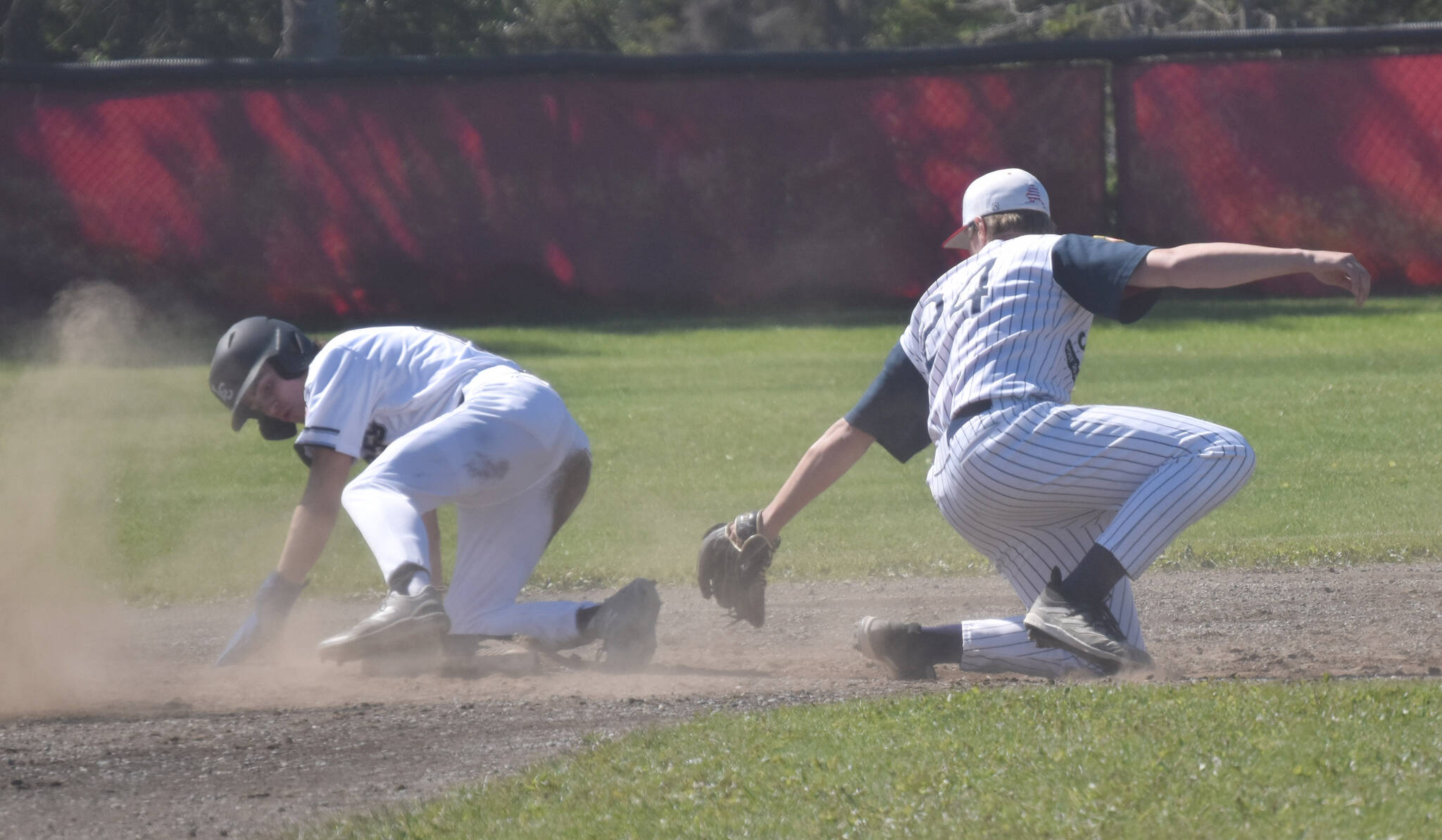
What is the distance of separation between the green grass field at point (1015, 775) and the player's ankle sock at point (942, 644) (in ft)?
2.13

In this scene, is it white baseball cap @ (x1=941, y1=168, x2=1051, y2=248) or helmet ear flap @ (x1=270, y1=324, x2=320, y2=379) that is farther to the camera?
helmet ear flap @ (x1=270, y1=324, x2=320, y2=379)

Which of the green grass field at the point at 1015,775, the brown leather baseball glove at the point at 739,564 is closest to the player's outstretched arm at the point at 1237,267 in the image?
the green grass field at the point at 1015,775

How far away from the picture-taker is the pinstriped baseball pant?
442cm


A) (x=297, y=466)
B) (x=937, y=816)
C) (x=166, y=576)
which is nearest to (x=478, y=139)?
(x=297, y=466)

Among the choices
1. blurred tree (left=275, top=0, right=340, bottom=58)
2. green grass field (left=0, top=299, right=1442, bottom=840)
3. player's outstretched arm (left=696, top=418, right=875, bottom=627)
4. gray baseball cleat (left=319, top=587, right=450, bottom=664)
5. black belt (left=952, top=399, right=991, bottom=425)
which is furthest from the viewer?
Answer: blurred tree (left=275, top=0, right=340, bottom=58)

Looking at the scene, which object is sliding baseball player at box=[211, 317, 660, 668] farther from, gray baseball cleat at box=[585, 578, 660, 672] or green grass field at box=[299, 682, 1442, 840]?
green grass field at box=[299, 682, 1442, 840]

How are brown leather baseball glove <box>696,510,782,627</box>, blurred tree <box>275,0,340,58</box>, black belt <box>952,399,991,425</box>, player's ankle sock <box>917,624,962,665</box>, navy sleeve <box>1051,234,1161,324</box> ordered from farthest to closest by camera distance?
1. blurred tree <box>275,0,340,58</box>
2. brown leather baseball glove <box>696,510,782,627</box>
3. player's ankle sock <box>917,624,962,665</box>
4. black belt <box>952,399,991,425</box>
5. navy sleeve <box>1051,234,1161,324</box>

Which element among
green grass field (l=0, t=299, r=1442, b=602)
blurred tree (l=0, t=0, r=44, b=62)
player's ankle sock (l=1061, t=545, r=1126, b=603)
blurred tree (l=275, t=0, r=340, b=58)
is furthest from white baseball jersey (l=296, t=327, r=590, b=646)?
blurred tree (l=0, t=0, r=44, b=62)

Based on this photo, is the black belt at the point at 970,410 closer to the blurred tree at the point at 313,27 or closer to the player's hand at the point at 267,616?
the player's hand at the point at 267,616

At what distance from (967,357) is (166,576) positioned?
4.80 metres

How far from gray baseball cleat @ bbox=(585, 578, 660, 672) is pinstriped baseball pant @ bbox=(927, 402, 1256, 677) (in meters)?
1.15

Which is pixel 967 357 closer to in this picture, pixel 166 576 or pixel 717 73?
pixel 166 576

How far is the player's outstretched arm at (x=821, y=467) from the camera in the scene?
204 inches

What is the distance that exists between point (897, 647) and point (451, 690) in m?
1.39
